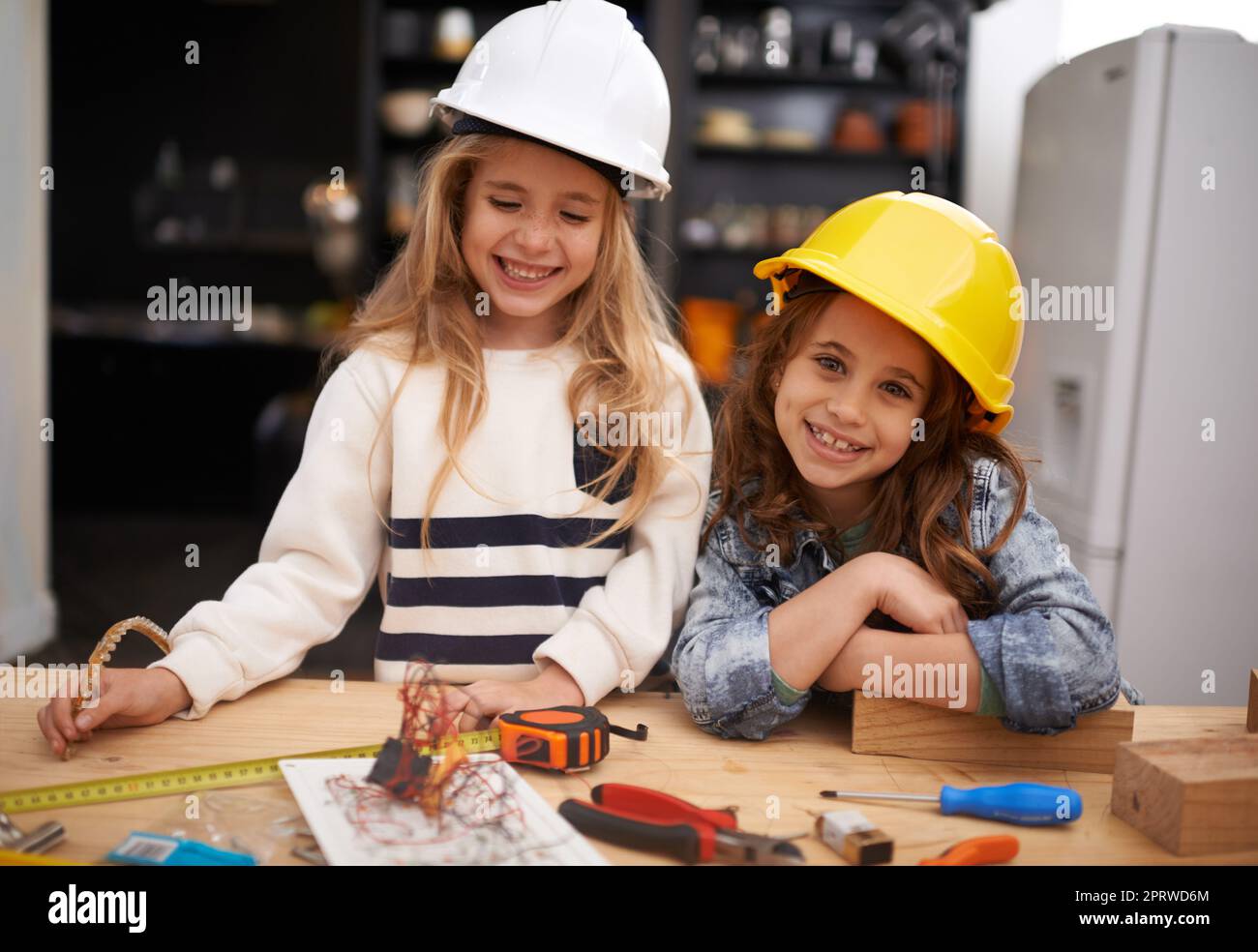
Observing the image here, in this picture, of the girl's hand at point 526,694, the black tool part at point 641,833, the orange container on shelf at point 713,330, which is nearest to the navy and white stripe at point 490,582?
the girl's hand at point 526,694

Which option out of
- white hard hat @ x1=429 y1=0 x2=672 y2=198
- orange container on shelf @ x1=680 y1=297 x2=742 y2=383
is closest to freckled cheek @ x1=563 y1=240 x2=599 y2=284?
white hard hat @ x1=429 y1=0 x2=672 y2=198

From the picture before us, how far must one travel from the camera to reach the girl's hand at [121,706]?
113cm

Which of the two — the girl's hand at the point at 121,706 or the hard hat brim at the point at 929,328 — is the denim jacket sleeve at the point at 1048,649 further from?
the girl's hand at the point at 121,706

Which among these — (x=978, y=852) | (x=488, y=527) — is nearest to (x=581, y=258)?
(x=488, y=527)

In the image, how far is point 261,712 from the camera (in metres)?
1.25

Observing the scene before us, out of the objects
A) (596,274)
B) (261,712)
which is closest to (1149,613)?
(596,274)

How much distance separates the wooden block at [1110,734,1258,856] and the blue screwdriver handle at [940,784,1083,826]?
0.20 ft

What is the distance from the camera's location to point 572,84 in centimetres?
137

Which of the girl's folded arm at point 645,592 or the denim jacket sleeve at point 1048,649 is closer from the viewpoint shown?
the denim jacket sleeve at point 1048,649

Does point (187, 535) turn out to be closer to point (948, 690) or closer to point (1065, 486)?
point (1065, 486)

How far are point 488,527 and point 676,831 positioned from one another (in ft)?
2.28

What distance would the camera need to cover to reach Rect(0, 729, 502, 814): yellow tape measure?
0.98m

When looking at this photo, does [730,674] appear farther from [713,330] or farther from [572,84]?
[713,330]

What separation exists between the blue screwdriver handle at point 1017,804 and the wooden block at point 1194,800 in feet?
0.20
